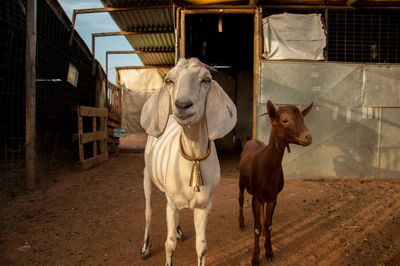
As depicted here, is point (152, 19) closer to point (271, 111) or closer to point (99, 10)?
point (99, 10)

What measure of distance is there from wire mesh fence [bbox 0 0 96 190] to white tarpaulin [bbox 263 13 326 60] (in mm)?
5504

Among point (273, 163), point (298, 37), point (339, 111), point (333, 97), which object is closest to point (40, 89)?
point (273, 163)

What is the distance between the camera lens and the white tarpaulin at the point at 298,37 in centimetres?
610

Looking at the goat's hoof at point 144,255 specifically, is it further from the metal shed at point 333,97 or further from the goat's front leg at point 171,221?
the metal shed at point 333,97

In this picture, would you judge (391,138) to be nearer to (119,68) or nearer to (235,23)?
(235,23)

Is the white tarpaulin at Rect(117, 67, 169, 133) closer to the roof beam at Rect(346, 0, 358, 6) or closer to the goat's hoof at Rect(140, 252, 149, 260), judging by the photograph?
the roof beam at Rect(346, 0, 358, 6)

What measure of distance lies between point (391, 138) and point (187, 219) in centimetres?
543

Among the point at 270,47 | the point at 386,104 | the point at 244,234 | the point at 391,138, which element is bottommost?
the point at 244,234

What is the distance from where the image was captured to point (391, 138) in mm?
6188

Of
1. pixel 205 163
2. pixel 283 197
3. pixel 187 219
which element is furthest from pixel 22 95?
pixel 283 197

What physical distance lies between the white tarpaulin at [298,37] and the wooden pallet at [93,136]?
16.3ft

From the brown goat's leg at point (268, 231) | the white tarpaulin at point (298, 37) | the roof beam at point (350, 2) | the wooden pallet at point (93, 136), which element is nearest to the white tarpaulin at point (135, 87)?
the wooden pallet at point (93, 136)

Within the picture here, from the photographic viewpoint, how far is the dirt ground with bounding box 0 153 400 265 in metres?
2.91

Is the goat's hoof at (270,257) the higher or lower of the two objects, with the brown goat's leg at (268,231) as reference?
lower
